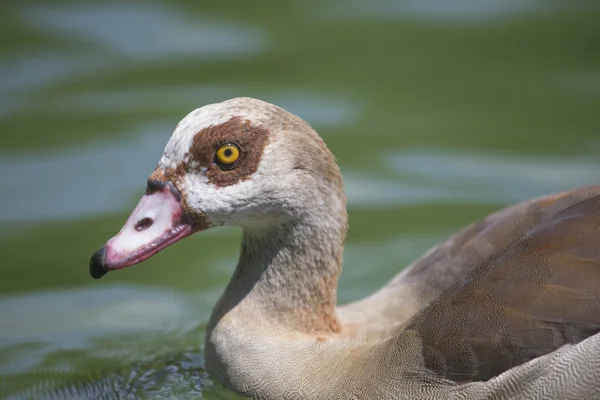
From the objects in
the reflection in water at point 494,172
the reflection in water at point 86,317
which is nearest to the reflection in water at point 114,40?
the reflection in water at point 494,172

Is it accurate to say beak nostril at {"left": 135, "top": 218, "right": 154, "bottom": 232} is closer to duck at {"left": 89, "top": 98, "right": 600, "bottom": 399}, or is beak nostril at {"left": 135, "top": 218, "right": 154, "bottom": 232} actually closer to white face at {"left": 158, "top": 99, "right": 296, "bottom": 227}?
duck at {"left": 89, "top": 98, "right": 600, "bottom": 399}

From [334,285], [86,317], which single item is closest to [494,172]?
[334,285]

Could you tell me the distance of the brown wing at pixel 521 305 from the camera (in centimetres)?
393

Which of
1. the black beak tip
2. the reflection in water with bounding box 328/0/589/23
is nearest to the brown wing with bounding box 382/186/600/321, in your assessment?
the black beak tip

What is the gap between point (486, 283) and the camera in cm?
418

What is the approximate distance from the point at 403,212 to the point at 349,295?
876 millimetres

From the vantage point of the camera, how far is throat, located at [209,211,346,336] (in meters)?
4.67

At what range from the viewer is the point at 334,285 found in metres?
4.84

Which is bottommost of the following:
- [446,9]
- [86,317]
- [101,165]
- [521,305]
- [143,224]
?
[86,317]

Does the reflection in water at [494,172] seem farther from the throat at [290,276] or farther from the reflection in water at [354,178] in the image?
the throat at [290,276]

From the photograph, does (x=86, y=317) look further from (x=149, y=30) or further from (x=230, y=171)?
(x=149, y=30)

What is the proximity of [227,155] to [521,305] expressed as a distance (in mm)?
1326

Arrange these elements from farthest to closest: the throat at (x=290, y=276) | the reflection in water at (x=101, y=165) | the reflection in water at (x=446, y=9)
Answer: the reflection in water at (x=446, y=9) → the reflection in water at (x=101, y=165) → the throat at (x=290, y=276)

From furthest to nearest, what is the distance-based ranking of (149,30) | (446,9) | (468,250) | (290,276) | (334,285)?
1. (446,9)
2. (149,30)
3. (468,250)
4. (334,285)
5. (290,276)
